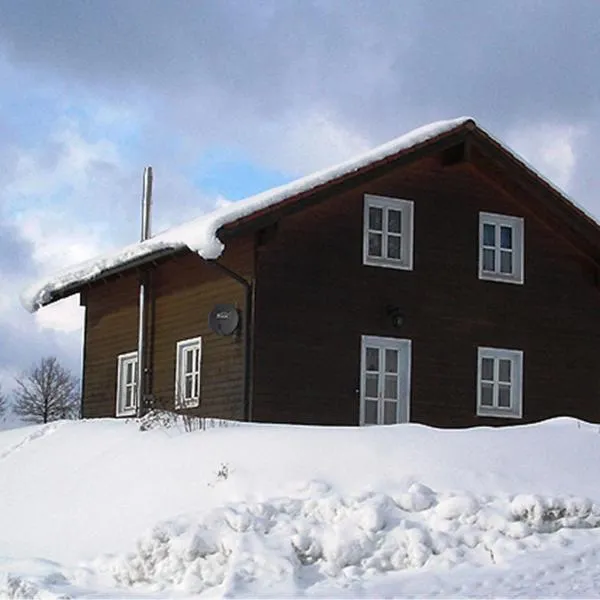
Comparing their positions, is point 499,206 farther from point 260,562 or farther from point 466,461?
point 260,562

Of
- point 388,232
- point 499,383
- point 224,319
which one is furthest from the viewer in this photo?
point 499,383

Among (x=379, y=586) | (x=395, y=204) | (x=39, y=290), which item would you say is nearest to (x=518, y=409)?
(x=395, y=204)

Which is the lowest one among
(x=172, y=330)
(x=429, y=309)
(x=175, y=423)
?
(x=175, y=423)

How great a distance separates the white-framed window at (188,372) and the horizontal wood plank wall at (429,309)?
192 cm

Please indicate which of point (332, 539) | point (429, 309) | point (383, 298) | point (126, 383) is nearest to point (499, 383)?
point (429, 309)

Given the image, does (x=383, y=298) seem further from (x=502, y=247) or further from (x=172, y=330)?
(x=172, y=330)

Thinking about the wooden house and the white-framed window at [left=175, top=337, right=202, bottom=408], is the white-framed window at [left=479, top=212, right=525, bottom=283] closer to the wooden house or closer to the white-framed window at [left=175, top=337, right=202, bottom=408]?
the wooden house

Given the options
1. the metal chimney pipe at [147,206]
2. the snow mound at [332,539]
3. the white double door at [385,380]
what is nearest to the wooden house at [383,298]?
the white double door at [385,380]

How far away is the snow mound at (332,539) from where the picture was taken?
9961 mm

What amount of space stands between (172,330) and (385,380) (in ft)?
12.6

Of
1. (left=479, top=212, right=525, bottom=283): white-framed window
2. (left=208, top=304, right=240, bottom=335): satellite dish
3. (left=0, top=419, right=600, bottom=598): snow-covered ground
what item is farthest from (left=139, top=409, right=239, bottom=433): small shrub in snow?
(left=479, top=212, right=525, bottom=283): white-framed window

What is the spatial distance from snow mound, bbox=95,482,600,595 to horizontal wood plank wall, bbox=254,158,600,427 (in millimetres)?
8342

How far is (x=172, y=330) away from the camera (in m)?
21.6

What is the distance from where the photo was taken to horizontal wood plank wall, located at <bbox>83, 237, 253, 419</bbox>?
773 inches
